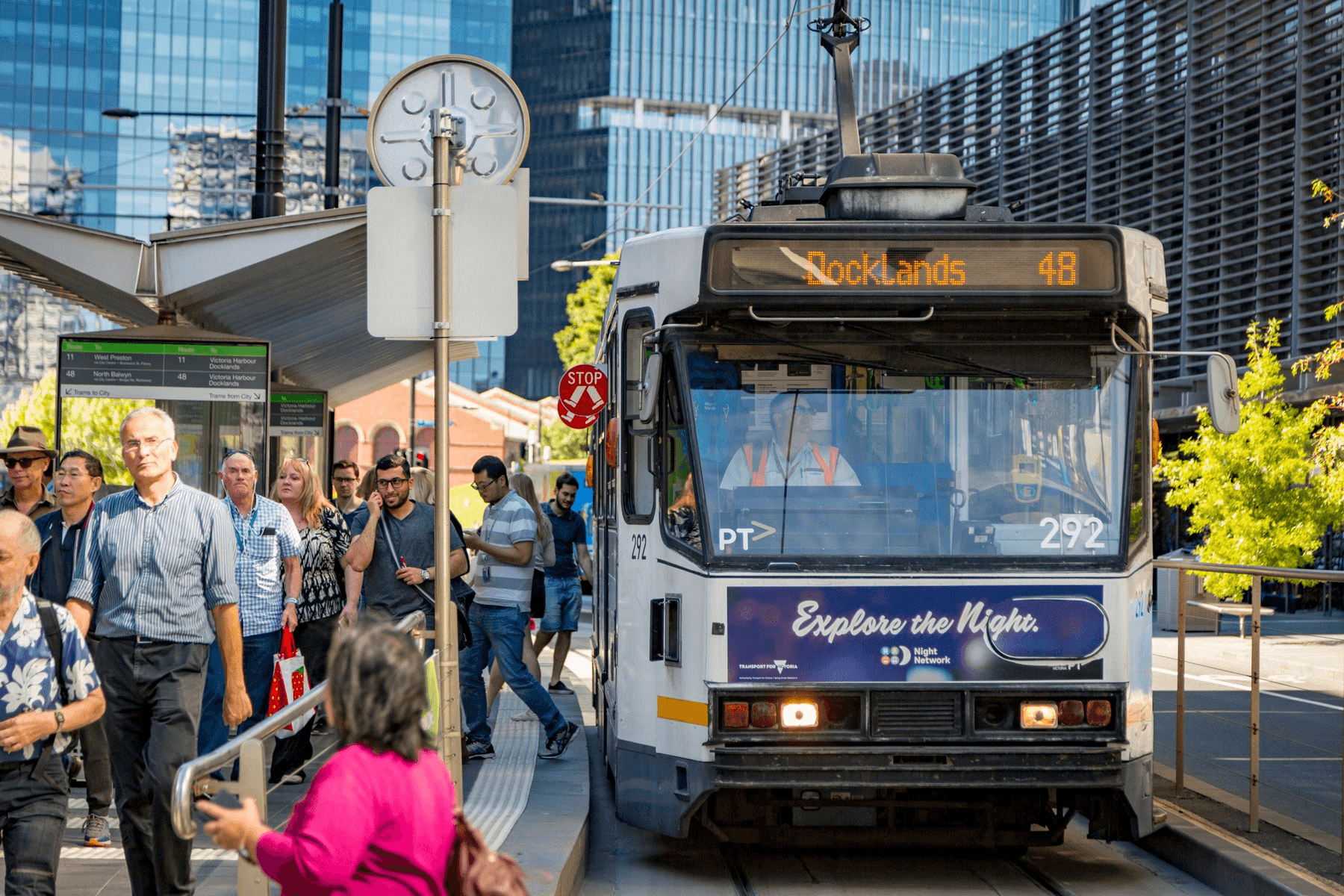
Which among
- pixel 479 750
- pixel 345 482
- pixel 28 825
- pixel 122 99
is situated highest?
pixel 122 99

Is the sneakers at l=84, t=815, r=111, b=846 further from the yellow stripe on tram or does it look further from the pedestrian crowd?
the yellow stripe on tram

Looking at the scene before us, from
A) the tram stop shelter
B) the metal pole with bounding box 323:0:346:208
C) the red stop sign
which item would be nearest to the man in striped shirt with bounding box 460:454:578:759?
the tram stop shelter

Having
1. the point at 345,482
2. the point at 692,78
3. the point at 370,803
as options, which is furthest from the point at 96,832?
the point at 692,78

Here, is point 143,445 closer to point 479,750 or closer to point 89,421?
point 479,750

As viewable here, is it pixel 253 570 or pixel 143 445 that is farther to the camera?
pixel 253 570

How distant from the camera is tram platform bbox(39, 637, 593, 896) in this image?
6234 mm

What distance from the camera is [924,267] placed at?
712 centimetres

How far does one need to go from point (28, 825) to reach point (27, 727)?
290mm

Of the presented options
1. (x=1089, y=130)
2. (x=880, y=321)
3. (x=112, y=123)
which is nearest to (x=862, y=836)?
(x=880, y=321)

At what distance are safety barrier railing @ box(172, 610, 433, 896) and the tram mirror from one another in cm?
279

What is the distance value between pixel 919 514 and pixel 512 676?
326 cm

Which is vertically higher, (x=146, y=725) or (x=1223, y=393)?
(x=1223, y=393)

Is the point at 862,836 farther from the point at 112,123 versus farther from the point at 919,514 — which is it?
the point at 112,123

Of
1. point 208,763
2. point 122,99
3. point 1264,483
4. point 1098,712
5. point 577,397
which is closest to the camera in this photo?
point 208,763
